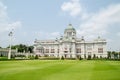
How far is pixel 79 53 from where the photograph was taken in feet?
430

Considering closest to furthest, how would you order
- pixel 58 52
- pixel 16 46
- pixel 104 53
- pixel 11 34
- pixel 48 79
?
pixel 48 79
pixel 11 34
pixel 104 53
pixel 58 52
pixel 16 46

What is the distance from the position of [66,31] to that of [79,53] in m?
17.3

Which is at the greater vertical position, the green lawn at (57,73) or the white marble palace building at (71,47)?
Result: the white marble palace building at (71,47)

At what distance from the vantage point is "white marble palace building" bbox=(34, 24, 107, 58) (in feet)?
415

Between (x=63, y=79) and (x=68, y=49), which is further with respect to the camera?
(x=68, y=49)

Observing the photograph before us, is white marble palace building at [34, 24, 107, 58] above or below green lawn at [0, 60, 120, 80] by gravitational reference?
above

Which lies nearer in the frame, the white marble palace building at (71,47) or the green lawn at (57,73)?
the green lawn at (57,73)

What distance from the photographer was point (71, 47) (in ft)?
420

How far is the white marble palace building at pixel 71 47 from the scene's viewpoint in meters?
127

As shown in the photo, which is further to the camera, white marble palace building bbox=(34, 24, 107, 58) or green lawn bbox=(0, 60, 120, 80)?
white marble palace building bbox=(34, 24, 107, 58)

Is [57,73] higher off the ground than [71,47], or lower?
lower

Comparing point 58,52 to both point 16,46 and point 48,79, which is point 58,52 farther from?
point 48,79

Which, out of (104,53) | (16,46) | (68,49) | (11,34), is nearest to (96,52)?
(104,53)

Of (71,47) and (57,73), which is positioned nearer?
(57,73)
